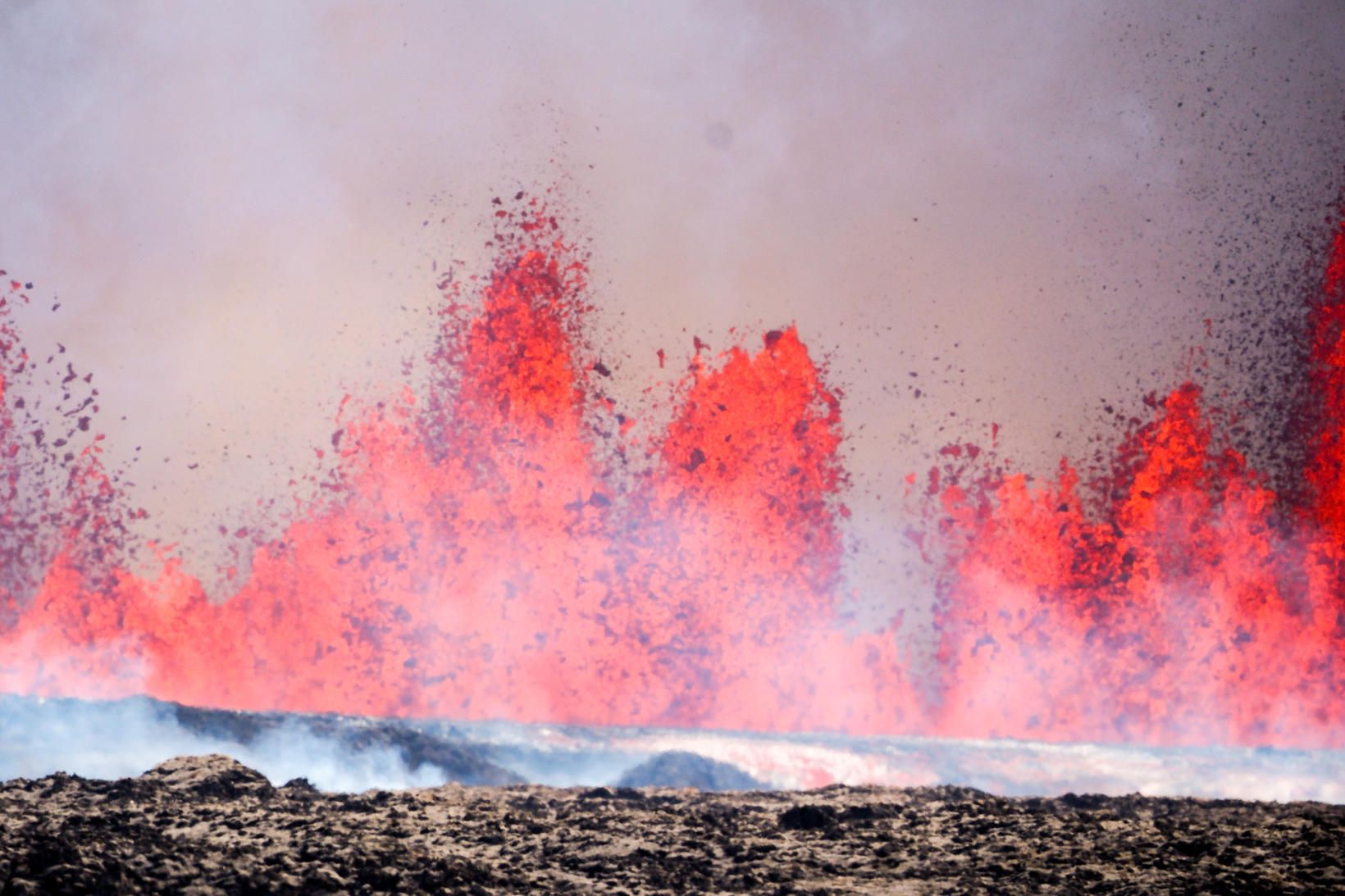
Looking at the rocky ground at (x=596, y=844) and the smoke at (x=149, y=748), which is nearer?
the rocky ground at (x=596, y=844)

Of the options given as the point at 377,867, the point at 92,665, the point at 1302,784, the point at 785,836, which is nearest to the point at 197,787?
the point at 377,867

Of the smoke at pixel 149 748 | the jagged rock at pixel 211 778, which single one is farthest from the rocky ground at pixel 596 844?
the smoke at pixel 149 748

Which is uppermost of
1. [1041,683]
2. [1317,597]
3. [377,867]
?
[1317,597]

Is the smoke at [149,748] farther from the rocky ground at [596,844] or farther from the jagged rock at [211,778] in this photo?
the rocky ground at [596,844]

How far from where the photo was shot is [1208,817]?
28.2 ft

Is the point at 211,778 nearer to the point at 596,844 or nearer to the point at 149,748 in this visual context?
the point at 596,844

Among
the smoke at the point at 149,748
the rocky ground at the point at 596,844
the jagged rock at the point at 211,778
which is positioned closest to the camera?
the rocky ground at the point at 596,844

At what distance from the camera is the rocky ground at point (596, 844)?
18.5 ft

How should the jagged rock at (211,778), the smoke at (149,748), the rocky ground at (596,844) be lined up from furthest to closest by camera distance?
the smoke at (149,748) < the jagged rock at (211,778) < the rocky ground at (596,844)

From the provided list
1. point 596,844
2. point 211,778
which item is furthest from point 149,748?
point 596,844

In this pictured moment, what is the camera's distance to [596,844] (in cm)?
682

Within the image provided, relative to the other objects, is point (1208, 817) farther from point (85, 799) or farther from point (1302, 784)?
point (85, 799)

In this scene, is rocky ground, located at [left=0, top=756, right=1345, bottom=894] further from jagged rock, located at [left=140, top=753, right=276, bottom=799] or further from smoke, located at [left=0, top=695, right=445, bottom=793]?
smoke, located at [left=0, top=695, right=445, bottom=793]

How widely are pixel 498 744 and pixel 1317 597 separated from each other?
15.0 metres
